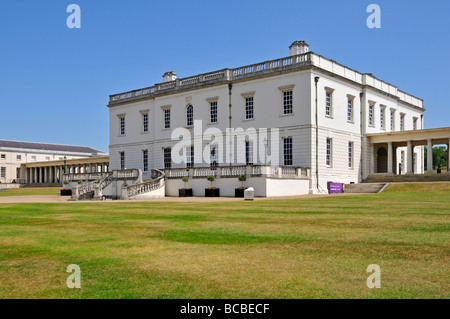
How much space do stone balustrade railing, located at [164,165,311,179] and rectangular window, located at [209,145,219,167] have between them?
20.3ft

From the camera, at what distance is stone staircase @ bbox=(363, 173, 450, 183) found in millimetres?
40125

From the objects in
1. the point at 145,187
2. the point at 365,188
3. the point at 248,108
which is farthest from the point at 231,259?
the point at 248,108

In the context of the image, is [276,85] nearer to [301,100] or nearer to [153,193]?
[301,100]

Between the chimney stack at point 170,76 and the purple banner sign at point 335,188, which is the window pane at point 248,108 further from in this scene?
the chimney stack at point 170,76

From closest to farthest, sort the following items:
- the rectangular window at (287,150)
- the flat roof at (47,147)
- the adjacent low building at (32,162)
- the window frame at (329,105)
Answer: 1. the rectangular window at (287,150)
2. the window frame at (329,105)
3. the adjacent low building at (32,162)
4. the flat roof at (47,147)

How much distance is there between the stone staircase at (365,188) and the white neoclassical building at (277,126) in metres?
1.87

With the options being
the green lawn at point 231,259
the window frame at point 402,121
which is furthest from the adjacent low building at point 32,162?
the green lawn at point 231,259

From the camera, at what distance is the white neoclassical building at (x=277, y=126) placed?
39281mm

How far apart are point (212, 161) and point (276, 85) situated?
10.7 metres

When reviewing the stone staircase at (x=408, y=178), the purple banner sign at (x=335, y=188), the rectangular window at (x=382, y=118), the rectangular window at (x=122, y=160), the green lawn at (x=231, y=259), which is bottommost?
the purple banner sign at (x=335, y=188)

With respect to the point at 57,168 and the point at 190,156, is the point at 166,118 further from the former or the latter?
the point at 57,168

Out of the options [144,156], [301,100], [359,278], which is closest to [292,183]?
[301,100]

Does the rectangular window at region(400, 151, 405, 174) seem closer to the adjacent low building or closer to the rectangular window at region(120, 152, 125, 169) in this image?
the rectangular window at region(120, 152, 125, 169)

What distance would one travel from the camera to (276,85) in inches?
1633
